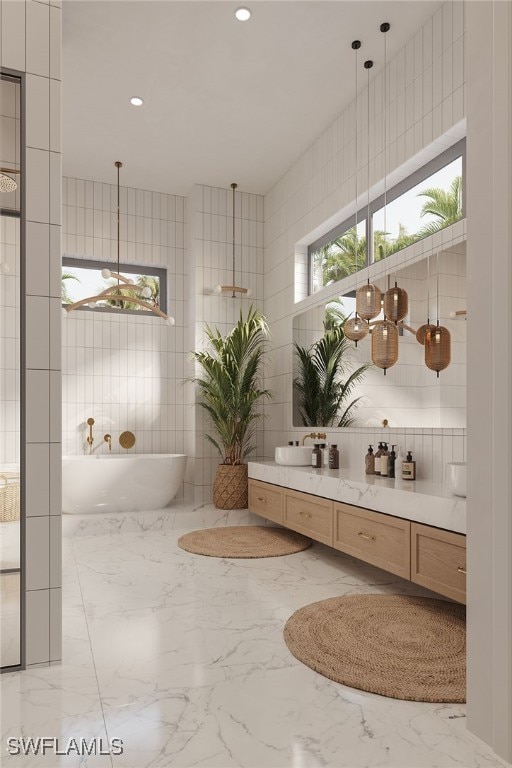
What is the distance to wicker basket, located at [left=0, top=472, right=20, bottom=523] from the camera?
2.08 m

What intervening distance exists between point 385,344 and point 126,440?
2.95m

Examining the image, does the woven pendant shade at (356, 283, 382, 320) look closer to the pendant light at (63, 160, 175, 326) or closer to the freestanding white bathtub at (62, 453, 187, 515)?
the pendant light at (63, 160, 175, 326)

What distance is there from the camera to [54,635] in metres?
2.11

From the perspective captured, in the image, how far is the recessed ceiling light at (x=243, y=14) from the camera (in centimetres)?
329

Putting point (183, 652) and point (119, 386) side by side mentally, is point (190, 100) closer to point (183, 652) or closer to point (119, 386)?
point (119, 386)

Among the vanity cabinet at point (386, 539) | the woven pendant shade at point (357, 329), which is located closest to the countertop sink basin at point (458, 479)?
the vanity cabinet at point (386, 539)

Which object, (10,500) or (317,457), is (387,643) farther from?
(317,457)

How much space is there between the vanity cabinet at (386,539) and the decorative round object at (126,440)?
1.95 m

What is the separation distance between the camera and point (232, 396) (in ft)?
16.6

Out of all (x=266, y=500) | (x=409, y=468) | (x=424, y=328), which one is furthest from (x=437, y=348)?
(x=266, y=500)

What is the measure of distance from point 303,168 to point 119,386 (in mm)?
2639

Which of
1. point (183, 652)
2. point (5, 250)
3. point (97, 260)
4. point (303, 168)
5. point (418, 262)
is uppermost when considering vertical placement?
point (303, 168)

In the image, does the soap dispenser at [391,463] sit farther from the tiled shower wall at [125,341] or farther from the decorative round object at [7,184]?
the tiled shower wall at [125,341]

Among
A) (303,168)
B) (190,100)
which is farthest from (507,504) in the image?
(303,168)
